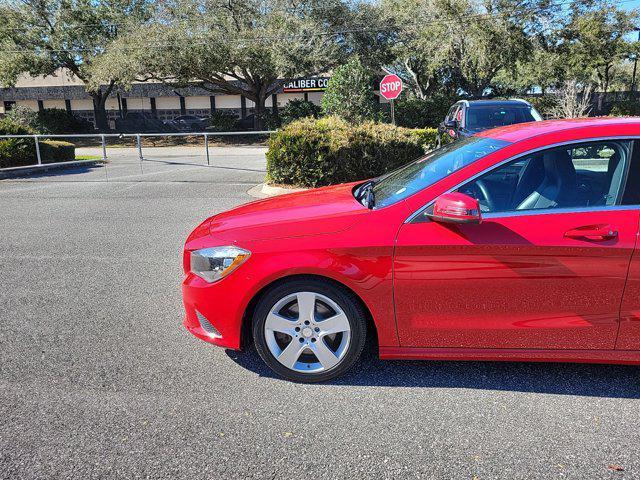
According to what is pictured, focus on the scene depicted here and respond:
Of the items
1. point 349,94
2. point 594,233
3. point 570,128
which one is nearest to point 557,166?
point 570,128

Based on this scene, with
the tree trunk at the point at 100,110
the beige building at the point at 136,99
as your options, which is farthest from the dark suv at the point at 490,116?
the tree trunk at the point at 100,110

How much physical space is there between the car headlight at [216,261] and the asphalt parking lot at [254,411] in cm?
70

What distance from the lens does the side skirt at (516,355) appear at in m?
3.27

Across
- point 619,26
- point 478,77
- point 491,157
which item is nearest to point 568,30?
point 619,26

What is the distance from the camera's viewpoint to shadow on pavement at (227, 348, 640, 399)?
3.42m

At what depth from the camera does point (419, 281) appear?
3238 mm

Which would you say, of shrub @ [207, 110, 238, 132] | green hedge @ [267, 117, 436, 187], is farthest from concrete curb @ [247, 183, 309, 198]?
shrub @ [207, 110, 238, 132]

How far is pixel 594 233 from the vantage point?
311 cm

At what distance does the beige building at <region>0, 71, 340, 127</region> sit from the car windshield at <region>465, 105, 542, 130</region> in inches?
1397

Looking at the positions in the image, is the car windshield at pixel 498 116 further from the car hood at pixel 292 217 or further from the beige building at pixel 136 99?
the beige building at pixel 136 99

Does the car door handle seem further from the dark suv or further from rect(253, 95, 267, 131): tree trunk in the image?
rect(253, 95, 267, 131): tree trunk

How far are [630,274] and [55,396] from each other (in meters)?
3.59

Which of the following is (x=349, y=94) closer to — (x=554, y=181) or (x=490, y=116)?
(x=490, y=116)

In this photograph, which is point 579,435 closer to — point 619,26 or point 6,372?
point 6,372
